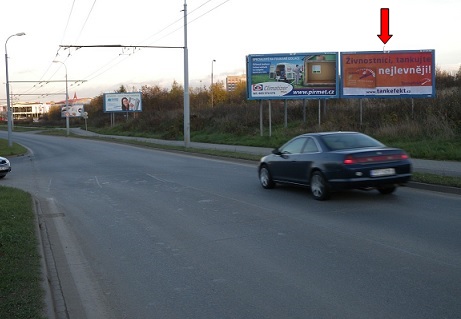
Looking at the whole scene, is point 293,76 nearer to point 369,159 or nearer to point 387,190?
point 387,190

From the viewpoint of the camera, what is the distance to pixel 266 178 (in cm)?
1370

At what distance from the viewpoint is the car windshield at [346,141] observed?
37.7ft

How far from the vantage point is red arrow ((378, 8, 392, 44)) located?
2286 centimetres

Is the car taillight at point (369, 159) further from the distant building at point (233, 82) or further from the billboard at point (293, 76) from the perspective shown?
the distant building at point (233, 82)

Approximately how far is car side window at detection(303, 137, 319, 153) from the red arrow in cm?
1259

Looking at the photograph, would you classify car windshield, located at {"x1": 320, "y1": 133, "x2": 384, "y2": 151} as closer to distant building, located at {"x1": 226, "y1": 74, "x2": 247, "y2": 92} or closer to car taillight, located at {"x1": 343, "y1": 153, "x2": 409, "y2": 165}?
car taillight, located at {"x1": 343, "y1": 153, "x2": 409, "y2": 165}

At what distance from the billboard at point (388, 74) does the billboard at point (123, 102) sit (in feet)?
164

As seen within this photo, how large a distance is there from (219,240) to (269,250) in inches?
40.2

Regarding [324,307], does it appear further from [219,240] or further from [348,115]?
[348,115]

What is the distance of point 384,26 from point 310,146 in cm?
1317

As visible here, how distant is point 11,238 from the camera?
7.58 meters

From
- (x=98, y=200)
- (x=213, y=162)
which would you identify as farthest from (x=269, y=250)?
(x=213, y=162)

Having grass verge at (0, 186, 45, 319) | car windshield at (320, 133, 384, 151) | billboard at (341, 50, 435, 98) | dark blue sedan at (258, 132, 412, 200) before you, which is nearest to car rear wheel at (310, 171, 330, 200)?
dark blue sedan at (258, 132, 412, 200)

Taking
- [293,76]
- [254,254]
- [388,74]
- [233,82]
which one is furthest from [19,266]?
[233,82]
